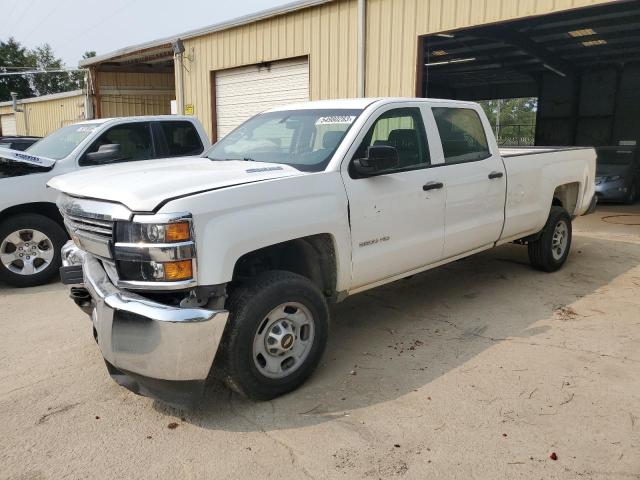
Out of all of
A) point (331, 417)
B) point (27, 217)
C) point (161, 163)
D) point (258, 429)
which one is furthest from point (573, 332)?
point (27, 217)

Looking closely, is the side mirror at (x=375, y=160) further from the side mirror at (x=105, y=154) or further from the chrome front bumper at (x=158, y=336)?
the side mirror at (x=105, y=154)

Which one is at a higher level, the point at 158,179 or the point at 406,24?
the point at 406,24

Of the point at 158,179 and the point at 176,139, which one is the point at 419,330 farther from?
the point at 176,139

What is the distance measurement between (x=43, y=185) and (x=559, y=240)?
20.3ft

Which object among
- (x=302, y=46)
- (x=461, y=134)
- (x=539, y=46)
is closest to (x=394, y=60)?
(x=302, y=46)

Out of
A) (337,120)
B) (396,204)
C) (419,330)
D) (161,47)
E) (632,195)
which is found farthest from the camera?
(161,47)

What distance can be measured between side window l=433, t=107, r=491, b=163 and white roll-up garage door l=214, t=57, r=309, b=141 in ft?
22.1

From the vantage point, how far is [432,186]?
4527 millimetres

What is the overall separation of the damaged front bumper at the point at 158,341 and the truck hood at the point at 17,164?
148 inches

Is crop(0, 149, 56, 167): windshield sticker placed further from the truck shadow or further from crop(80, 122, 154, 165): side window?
the truck shadow

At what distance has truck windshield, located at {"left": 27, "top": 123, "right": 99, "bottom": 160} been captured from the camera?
6996 millimetres

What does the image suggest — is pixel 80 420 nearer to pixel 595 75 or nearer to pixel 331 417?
pixel 331 417

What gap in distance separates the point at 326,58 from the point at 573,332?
7.73 meters

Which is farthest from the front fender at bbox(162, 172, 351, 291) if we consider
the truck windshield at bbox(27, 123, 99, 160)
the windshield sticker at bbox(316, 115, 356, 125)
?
the truck windshield at bbox(27, 123, 99, 160)
